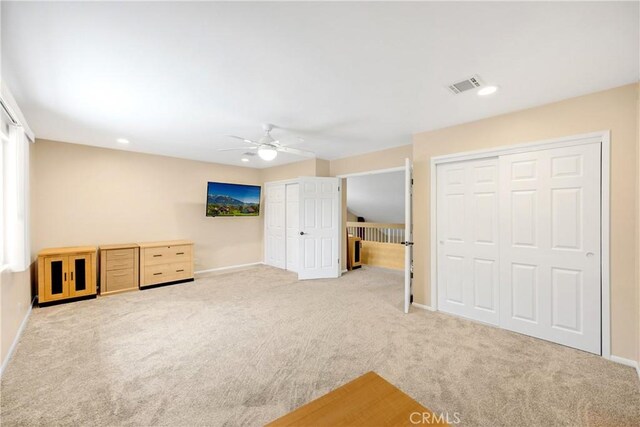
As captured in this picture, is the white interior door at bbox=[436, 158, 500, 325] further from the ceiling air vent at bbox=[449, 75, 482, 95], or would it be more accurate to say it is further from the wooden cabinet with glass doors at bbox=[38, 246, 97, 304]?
the wooden cabinet with glass doors at bbox=[38, 246, 97, 304]

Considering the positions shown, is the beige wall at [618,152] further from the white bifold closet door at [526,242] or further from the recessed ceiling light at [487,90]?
the recessed ceiling light at [487,90]

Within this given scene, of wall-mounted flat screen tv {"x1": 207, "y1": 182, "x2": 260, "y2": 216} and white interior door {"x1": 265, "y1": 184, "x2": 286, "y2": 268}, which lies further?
white interior door {"x1": 265, "y1": 184, "x2": 286, "y2": 268}

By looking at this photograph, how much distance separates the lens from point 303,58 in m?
1.97

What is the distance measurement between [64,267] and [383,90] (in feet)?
16.5

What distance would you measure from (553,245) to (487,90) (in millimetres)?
1745

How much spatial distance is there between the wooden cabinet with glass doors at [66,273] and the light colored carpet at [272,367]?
275 millimetres

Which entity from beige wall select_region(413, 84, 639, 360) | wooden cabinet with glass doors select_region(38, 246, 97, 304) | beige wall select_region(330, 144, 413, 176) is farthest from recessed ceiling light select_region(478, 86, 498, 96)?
wooden cabinet with glass doors select_region(38, 246, 97, 304)

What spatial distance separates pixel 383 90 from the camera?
2.48m

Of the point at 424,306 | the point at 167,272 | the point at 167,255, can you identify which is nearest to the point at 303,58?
the point at 424,306

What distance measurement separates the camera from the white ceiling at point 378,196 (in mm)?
7300

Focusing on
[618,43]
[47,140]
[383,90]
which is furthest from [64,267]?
[618,43]

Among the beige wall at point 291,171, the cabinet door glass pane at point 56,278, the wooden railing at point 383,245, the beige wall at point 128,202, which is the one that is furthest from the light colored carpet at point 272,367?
the beige wall at point 291,171

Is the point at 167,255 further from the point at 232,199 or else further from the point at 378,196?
the point at 378,196

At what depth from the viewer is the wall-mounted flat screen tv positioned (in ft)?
18.7
